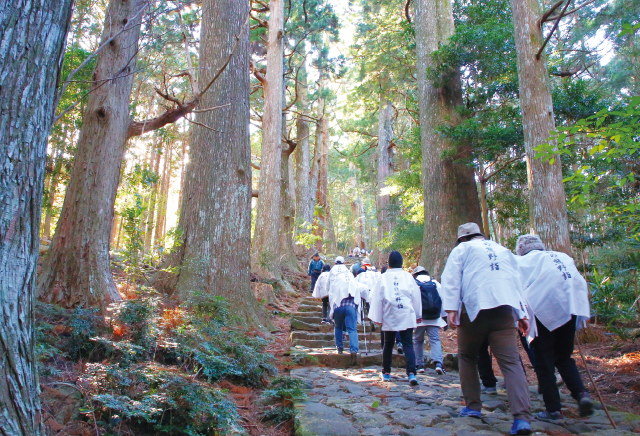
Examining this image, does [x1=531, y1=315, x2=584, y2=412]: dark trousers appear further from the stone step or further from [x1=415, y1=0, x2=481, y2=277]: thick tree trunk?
[x1=415, y1=0, x2=481, y2=277]: thick tree trunk

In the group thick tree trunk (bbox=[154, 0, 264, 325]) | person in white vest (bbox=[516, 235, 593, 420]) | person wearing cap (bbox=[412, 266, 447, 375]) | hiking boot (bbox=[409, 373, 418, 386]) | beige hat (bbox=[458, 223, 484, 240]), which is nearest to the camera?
person in white vest (bbox=[516, 235, 593, 420])

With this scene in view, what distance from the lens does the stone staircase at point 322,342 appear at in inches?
272

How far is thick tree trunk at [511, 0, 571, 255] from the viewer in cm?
766

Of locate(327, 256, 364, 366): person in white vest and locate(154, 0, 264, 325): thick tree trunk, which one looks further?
locate(327, 256, 364, 366): person in white vest

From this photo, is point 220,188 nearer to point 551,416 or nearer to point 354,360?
point 354,360

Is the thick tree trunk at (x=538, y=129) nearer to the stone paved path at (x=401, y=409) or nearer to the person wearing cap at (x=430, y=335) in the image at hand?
the person wearing cap at (x=430, y=335)

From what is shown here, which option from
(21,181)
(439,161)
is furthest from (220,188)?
(439,161)

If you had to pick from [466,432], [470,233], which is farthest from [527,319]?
[466,432]

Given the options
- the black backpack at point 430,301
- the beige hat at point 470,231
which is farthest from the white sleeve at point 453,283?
the black backpack at point 430,301

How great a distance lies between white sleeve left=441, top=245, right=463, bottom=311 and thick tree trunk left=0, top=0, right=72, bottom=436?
329 centimetres

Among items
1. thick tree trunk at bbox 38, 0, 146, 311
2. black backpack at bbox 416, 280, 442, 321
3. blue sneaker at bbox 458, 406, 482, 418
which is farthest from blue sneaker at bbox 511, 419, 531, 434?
thick tree trunk at bbox 38, 0, 146, 311

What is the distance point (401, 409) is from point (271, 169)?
10662mm

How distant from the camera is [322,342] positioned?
8703 millimetres

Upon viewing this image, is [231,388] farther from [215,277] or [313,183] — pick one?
[313,183]
